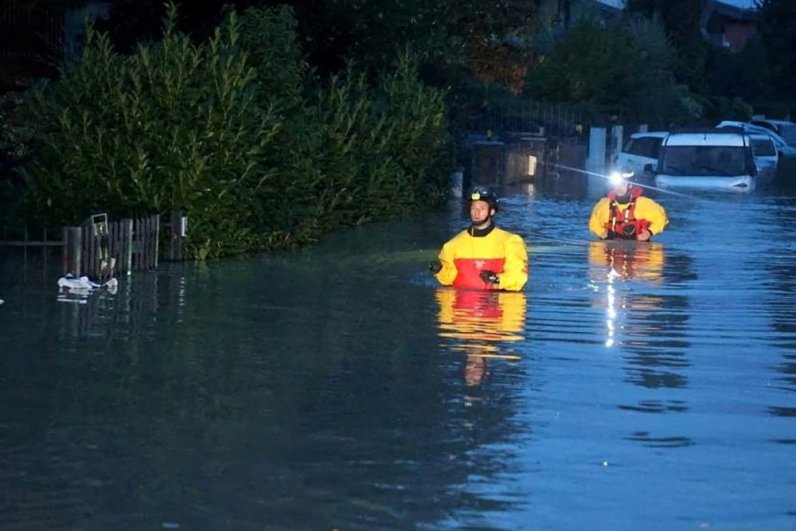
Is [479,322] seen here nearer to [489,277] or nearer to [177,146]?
[489,277]

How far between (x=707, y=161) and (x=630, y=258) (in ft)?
44.7

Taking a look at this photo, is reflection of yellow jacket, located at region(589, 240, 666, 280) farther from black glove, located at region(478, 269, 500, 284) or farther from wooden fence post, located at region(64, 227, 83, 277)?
wooden fence post, located at region(64, 227, 83, 277)

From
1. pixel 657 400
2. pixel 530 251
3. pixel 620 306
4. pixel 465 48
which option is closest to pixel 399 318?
pixel 620 306

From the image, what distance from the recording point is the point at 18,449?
928cm

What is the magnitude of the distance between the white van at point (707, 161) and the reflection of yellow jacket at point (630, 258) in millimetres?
10811

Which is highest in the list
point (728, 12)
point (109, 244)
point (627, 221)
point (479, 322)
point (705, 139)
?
point (728, 12)

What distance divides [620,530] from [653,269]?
1255cm

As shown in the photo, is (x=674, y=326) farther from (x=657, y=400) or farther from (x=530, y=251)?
(x=530, y=251)

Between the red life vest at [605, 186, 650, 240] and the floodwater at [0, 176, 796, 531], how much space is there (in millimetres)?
3873

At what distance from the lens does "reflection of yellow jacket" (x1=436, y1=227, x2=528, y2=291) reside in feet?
53.8

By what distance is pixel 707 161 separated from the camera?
1363 inches

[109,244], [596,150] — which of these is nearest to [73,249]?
[109,244]

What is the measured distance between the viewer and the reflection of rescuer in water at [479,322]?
12.9m

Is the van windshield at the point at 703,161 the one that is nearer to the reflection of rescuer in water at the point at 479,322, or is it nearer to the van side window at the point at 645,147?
the van side window at the point at 645,147
